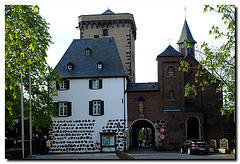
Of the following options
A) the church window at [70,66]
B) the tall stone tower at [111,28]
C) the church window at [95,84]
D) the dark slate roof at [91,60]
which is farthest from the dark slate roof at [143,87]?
the tall stone tower at [111,28]

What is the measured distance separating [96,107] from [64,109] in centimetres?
291

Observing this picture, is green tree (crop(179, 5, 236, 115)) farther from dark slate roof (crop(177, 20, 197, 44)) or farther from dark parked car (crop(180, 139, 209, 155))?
dark slate roof (crop(177, 20, 197, 44))

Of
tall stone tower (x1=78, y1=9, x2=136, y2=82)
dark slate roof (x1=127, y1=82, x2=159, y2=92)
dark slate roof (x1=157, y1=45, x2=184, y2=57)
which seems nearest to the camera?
dark slate roof (x1=127, y1=82, x2=159, y2=92)

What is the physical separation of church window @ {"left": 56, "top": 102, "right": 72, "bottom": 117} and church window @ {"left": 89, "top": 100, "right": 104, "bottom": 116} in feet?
6.28

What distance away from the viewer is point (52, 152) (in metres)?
32.2

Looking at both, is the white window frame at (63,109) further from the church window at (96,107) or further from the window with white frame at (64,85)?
the church window at (96,107)

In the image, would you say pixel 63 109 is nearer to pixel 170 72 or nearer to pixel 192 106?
pixel 170 72

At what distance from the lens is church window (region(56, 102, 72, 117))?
108 feet

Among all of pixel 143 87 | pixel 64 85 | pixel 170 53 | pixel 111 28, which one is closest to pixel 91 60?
pixel 64 85

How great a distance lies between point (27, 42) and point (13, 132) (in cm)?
1365

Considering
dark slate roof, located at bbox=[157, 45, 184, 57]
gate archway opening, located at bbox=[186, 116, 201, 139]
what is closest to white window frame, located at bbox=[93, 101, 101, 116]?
dark slate roof, located at bbox=[157, 45, 184, 57]

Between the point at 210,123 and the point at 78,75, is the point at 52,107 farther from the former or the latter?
the point at 210,123

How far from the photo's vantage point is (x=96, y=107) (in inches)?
1294

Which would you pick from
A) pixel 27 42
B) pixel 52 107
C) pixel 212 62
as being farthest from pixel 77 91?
pixel 212 62
